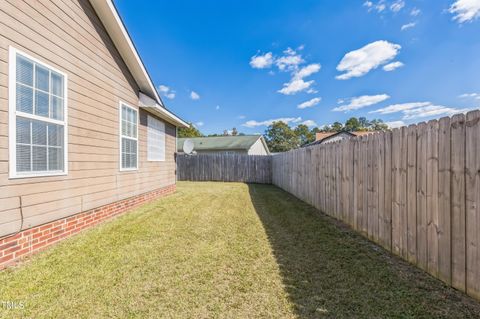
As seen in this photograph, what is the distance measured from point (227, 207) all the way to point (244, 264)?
3978 millimetres

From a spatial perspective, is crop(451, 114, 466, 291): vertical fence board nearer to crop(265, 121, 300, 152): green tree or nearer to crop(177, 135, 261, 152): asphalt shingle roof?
crop(177, 135, 261, 152): asphalt shingle roof

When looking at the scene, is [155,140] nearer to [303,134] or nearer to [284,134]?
[284,134]

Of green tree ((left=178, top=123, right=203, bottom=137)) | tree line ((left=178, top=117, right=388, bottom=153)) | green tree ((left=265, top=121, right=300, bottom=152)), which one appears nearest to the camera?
green tree ((left=178, top=123, right=203, bottom=137))

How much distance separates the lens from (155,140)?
8289 millimetres

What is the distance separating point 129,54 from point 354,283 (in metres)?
6.65

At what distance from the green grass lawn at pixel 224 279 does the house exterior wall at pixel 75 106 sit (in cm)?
72

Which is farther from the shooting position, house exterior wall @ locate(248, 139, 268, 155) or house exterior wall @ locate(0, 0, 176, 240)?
house exterior wall @ locate(248, 139, 268, 155)

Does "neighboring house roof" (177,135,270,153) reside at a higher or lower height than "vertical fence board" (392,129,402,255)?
higher

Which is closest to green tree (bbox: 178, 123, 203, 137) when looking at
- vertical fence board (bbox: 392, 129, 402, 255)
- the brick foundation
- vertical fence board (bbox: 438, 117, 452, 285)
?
the brick foundation

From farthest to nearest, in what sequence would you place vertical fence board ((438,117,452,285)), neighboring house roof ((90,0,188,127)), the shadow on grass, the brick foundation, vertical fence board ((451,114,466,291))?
neighboring house roof ((90,0,188,127)) → the brick foundation → vertical fence board ((438,117,452,285)) → vertical fence board ((451,114,466,291)) → the shadow on grass

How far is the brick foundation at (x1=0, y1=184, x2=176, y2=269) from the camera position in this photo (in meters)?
3.04

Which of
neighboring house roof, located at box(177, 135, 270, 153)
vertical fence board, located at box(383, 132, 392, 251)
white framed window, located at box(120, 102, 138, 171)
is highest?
neighboring house roof, located at box(177, 135, 270, 153)

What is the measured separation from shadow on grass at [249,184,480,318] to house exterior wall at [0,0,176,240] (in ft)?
11.6

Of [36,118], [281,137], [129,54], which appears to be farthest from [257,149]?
[281,137]
